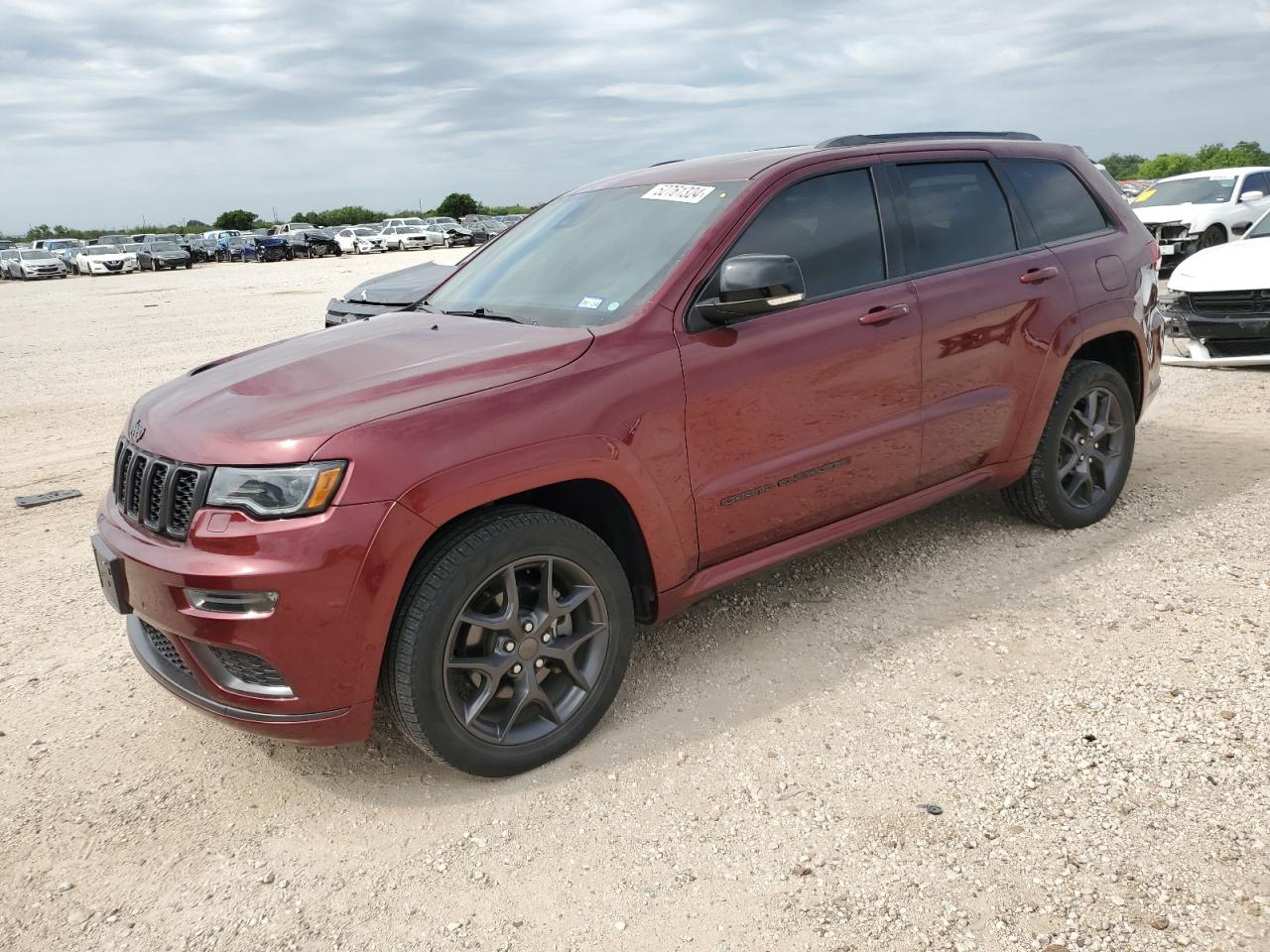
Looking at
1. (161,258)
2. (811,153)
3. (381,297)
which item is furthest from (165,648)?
(161,258)

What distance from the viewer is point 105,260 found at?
40.1 meters

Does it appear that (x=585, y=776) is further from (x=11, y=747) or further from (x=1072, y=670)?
(x=11, y=747)

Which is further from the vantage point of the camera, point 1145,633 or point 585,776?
point 1145,633

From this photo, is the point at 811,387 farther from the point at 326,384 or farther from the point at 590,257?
the point at 326,384

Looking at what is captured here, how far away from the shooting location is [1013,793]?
2.87m

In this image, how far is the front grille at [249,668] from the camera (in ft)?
9.12

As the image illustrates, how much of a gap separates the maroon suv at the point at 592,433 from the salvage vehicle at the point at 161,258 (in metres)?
42.7

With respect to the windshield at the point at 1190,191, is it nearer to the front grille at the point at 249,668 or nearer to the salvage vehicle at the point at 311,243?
the front grille at the point at 249,668

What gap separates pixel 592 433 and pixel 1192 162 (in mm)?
77244

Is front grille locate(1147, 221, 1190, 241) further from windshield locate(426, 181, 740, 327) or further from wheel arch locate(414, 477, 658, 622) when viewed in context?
wheel arch locate(414, 477, 658, 622)

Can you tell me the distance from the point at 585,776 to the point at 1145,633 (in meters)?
2.20

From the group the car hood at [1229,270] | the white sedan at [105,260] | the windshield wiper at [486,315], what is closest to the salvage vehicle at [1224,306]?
the car hood at [1229,270]

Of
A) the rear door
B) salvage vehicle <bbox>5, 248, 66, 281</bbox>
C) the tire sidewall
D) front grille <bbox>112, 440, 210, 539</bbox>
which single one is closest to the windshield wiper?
front grille <bbox>112, 440, 210, 539</bbox>

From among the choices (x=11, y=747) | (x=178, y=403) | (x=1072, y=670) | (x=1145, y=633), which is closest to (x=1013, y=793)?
(x=1072, y=670)
